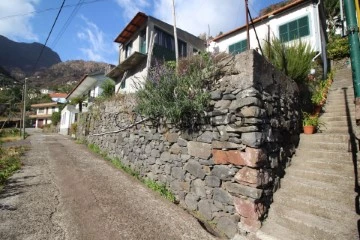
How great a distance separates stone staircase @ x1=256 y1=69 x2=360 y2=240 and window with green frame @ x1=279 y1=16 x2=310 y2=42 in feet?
27.0

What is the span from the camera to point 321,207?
3.62 m

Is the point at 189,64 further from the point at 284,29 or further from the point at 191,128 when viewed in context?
the point at 284,29

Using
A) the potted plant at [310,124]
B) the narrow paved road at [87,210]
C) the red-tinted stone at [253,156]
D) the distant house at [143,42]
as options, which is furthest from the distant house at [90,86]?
the red-tinted stone at [253,156]

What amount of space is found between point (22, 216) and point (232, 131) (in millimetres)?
4272

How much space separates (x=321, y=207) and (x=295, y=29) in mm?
11379

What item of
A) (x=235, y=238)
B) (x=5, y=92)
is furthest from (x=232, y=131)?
(x=5, y=92)

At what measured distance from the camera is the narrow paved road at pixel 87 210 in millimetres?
3757

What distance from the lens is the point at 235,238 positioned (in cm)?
383

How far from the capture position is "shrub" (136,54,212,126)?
4828 millimetres

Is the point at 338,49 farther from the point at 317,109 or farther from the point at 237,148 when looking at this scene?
the point at 237,148

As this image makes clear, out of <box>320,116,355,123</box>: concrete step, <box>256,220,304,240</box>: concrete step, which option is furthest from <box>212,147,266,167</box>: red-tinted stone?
<box>320,116,355,123</box>: concrete step

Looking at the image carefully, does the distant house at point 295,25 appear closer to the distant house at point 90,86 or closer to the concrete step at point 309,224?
the concrete step at point 309,224

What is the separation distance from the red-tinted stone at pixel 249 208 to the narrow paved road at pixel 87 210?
72cm

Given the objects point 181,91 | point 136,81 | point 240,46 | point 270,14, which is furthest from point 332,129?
point 136,81
